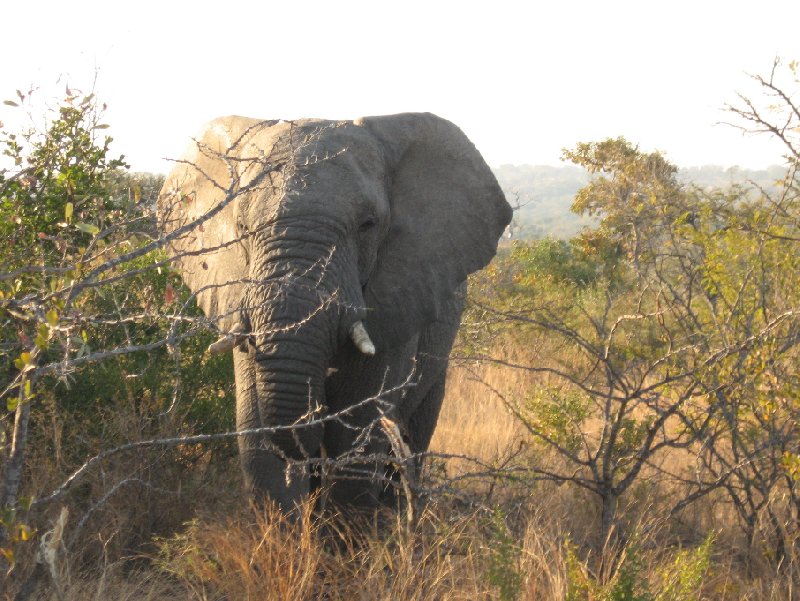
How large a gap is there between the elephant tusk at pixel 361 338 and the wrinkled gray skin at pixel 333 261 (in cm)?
3

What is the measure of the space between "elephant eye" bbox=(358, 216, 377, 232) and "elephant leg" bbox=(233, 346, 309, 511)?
2.63ft

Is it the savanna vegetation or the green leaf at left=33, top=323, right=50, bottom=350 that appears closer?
the green leaf at left=33, top=323, right=50, bottom=350

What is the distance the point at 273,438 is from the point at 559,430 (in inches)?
83.9

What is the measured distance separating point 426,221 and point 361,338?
3.67 ft

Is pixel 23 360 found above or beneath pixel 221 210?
beneath

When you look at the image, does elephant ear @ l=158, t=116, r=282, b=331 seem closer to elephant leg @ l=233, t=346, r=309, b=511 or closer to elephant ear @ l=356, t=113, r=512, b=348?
elephant leg @ l=233, t=346, r=309, b=511

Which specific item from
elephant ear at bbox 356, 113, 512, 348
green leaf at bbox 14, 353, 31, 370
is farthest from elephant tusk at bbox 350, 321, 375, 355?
green leaf at bbox 14, 353, 31, 370

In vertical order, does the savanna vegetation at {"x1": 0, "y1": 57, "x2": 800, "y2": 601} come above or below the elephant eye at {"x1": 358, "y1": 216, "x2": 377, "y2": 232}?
below

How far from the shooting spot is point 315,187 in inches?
189

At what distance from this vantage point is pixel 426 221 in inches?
222

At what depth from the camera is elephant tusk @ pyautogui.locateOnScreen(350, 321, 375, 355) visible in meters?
4.69

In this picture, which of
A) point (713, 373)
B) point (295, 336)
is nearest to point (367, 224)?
point (295, 336)

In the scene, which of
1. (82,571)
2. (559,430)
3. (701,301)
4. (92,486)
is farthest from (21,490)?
(701,301)

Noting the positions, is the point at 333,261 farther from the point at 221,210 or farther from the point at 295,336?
the point at 221,210
